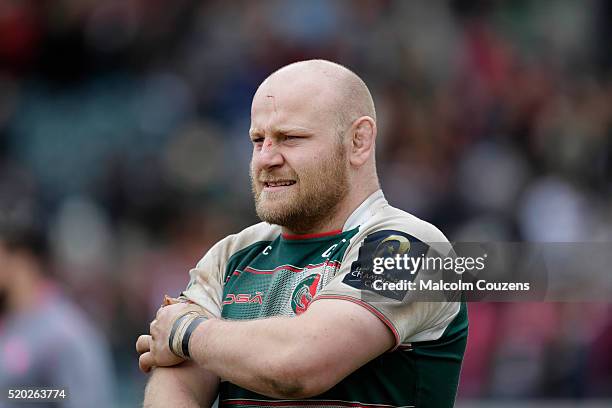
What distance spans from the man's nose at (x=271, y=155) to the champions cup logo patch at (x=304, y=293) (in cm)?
40

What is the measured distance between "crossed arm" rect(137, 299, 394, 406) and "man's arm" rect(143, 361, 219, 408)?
21 cm

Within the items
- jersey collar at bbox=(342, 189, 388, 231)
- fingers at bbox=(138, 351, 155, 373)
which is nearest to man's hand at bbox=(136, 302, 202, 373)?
fingers at bbox=(138, 351, 155, 373)

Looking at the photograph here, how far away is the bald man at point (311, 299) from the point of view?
9.98 ft

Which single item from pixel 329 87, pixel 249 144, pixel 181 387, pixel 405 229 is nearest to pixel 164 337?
pixel 181 387

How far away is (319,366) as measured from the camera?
2992 mm

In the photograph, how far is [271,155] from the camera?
3.45m

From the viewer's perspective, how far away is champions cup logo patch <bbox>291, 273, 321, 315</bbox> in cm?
331

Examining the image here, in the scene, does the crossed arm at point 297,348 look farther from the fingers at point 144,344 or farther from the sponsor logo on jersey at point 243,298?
the fingers at point 144,344

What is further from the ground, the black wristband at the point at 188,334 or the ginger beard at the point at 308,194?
the ginger beard at the point at 308,194

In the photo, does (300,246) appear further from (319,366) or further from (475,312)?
(475,312)

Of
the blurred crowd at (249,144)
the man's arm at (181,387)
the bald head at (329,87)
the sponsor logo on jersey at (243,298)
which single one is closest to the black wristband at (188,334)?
the man's arm at (181,387)

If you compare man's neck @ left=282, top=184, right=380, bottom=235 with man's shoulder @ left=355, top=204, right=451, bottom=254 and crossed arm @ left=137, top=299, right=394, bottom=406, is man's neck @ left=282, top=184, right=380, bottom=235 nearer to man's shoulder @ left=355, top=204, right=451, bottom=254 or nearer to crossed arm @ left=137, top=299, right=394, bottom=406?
man's shoulder @ left=355, top=204, right=451, bottom=254

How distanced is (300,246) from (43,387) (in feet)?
8.78

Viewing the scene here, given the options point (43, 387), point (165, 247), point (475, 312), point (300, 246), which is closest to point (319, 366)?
point (300, 246)
